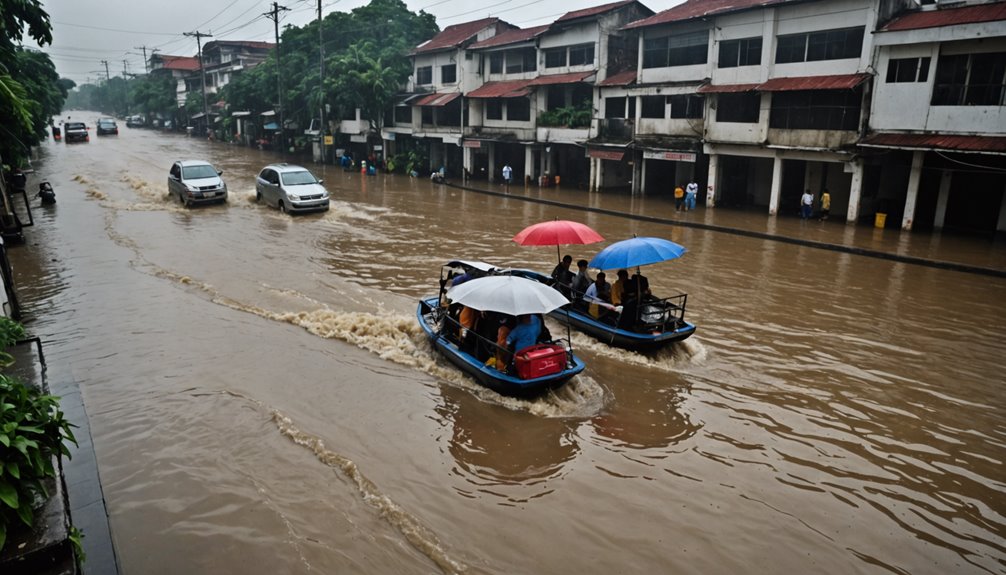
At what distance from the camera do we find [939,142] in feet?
64.7

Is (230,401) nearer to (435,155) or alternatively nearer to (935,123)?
(935,123)

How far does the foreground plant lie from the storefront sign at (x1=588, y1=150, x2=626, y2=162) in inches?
1113

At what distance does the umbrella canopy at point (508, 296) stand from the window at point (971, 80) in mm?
17571

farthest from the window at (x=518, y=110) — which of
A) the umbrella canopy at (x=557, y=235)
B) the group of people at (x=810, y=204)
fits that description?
the umbrella canopy at (x=557, y=235)

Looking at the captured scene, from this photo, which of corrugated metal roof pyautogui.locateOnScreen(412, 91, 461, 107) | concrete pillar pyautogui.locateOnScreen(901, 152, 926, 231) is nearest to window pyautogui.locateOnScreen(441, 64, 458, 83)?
corrugated metal roof pyautogui.locateOnScreen(412, 91, 461, 107)

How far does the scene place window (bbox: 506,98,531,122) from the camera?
36594 mm

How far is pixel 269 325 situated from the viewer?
43.2 feet

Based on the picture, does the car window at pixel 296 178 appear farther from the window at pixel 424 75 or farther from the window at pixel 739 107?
the window at pixel 424 75

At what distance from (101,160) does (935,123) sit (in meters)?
48.1

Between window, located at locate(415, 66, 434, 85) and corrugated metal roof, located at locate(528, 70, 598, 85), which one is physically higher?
window, located at locate(415, 66, 434, 85)

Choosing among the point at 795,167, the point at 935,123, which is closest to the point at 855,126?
the point at 935,123

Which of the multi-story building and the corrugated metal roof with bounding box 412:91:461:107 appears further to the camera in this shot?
the corrugated metal roof with bounding box 412:91:461:107

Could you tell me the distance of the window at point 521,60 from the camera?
121 ft

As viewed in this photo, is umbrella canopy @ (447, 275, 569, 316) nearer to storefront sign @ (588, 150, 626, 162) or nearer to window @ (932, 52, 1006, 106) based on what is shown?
window @ (932, 52, 1006, 106)
